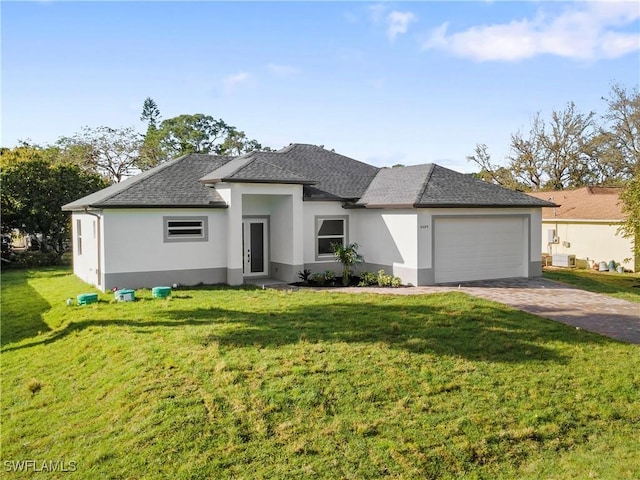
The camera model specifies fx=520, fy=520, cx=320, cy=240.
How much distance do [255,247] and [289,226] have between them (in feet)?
6.72

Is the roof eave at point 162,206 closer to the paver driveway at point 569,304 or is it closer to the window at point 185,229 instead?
the window at point 185,229

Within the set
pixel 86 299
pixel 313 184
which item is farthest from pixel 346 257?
pixel 86 299

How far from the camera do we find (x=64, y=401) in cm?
915

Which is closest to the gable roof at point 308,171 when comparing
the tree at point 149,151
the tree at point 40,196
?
the tree at point 40,196

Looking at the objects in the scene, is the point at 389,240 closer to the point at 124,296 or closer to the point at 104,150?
the point at 124,296

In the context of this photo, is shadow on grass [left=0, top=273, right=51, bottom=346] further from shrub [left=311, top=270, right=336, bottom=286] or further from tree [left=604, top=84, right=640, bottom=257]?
tree [left=604, top=84, right=640, bottom=257]

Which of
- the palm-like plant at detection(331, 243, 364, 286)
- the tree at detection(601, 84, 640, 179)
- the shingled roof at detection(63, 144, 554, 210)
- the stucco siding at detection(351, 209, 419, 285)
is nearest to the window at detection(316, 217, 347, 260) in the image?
the stucco siding at detection(351, 209, 419, 285)

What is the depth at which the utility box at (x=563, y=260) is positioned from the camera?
2831 cm

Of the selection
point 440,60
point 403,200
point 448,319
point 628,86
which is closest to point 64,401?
point 448,319

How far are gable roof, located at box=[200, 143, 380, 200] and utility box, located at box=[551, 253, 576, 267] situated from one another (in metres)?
12.6

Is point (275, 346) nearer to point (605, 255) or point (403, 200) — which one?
point (403, 200)

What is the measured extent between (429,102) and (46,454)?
1755 centimetres

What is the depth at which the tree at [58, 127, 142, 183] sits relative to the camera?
45750 millimetres

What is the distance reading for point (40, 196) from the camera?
27.4 meters
